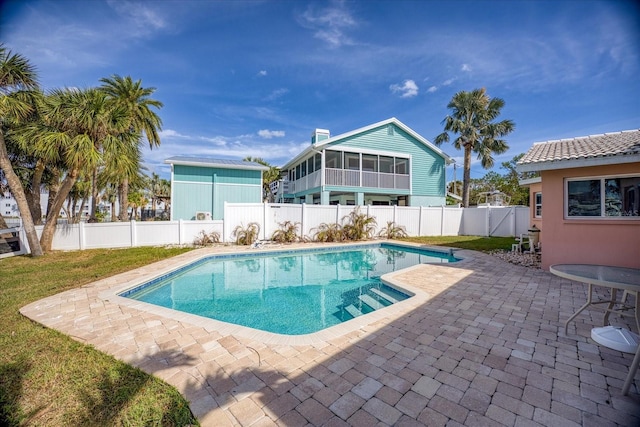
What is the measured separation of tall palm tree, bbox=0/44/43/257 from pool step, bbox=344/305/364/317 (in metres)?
11.0

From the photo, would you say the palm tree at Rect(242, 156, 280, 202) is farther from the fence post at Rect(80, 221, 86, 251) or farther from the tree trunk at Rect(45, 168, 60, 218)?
the fence post at Rect(80, 221, 86, 251)

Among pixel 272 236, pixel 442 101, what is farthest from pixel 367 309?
pixel 442 101

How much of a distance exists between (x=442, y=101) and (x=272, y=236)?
54.3ft

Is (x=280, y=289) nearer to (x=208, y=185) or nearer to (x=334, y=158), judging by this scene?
(x=208, y=185)

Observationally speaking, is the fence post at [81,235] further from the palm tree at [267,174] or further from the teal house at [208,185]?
the palm tree at [267,174]

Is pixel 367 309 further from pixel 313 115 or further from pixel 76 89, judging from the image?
pixel 313 115

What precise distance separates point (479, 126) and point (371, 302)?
746 inches

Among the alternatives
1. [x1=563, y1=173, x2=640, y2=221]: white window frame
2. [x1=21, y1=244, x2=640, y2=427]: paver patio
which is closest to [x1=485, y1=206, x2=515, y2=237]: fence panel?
[x1=563, y1=173, x2=640, y2=221]: white window frame

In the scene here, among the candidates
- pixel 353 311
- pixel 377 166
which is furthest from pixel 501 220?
pixel 353 311

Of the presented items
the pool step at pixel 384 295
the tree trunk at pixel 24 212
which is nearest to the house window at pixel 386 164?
the pool step at pixel 384 295

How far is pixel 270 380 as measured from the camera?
247 cm

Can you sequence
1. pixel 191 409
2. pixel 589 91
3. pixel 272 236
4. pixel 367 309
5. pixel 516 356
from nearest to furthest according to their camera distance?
pixel 191 409 < pixel 516 356 < pixel 367 309 < pixel 589 91 < pixel 272 236

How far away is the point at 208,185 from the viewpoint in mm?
15734

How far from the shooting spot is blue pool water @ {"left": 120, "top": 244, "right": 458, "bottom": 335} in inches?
195
